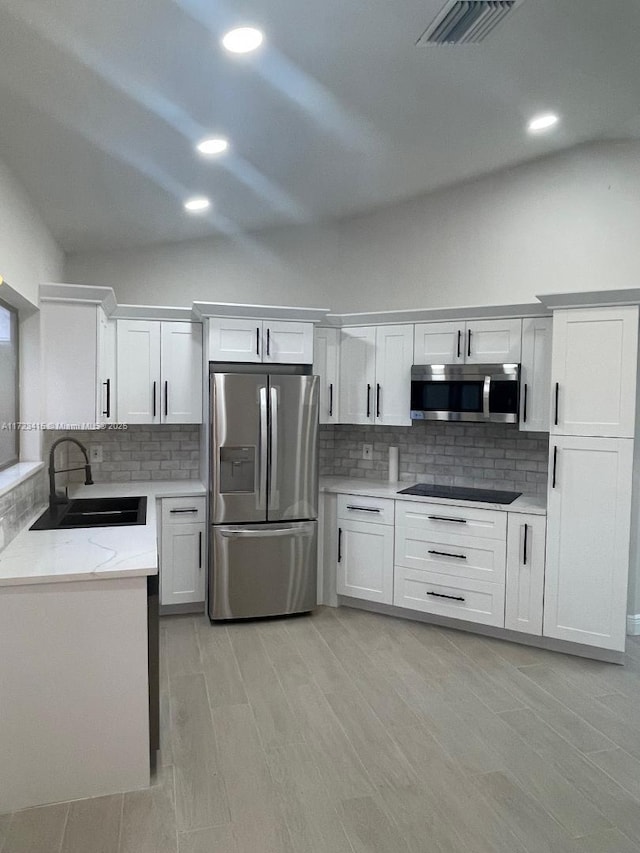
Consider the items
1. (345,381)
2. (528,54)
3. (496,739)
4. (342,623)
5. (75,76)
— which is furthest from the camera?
(345,381)

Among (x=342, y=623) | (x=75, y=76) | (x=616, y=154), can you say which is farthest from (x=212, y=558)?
(x=616, y=154)

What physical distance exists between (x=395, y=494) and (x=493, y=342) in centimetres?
118

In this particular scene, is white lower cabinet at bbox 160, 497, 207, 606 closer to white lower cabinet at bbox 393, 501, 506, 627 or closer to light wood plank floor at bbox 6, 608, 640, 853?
light wood plank floor at bbox 6, 608, 640, 853

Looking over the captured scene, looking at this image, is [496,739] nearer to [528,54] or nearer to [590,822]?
[590,822]

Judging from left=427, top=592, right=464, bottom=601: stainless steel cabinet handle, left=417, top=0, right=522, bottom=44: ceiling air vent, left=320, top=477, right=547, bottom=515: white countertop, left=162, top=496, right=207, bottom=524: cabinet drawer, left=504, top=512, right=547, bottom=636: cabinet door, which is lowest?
left=427, top=592, right=464, bottom=601: stainless steel cabinet handle

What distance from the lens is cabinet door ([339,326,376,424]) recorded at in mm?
4371

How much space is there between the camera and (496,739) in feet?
8.91

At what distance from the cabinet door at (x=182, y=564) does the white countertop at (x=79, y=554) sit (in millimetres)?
854

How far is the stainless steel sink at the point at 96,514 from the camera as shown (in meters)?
3.07

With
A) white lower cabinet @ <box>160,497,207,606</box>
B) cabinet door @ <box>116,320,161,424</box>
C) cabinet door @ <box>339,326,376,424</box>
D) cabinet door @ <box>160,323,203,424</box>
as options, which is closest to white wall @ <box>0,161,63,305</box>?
cabinet door @ <box>116,320,161,424</box>

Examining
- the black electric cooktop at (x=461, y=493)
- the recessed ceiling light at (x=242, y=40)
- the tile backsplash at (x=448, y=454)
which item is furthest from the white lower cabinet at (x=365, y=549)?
the recessed ceiling light at (x=242, y=40)

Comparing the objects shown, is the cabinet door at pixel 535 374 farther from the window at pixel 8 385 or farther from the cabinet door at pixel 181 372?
the window at pixel 8 385

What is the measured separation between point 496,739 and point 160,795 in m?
1.44

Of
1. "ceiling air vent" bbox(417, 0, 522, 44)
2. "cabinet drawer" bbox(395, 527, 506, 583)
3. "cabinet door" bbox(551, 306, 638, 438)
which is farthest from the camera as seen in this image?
"cabinet drawer" bbox(395, 527, 506, 583)
